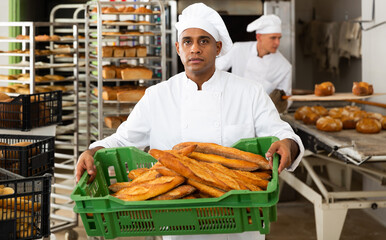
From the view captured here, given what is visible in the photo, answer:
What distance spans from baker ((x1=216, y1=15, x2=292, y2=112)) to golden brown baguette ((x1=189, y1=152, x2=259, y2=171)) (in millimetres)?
3534

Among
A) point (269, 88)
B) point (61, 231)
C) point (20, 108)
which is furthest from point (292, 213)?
point (20, 108)

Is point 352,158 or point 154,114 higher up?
point 154,114

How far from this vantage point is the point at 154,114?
2.47 metres

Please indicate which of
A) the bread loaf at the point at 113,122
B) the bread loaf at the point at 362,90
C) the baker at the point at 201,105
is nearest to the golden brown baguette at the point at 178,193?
the baker at the point at 201,105

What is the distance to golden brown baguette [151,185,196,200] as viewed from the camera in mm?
1764

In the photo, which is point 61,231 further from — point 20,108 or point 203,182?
point 203,182

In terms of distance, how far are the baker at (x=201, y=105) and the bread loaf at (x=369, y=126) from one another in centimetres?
177

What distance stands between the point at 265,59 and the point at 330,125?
1710mm

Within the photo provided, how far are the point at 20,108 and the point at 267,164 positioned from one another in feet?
6.63

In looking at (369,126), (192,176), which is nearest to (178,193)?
(192,176)

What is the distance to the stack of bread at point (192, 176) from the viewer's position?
1.78 metres

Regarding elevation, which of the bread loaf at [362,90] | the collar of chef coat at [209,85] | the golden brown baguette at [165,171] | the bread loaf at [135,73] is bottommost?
the golden brown baguette at [165,171]

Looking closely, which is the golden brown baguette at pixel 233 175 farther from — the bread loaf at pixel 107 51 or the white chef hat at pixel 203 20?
the bread loaf at pixel 107 51

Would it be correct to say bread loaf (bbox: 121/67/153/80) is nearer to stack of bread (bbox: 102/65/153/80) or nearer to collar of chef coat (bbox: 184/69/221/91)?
stack of bread (bbox: 102/65/153/80)
